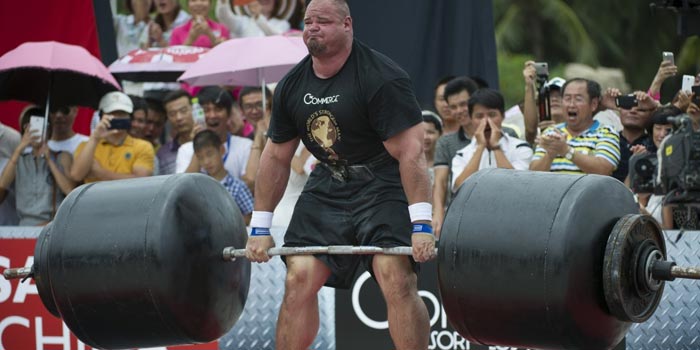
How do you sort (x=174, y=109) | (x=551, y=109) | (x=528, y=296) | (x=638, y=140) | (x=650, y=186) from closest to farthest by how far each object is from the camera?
(x=528, y=296) < (x=650, y=186) < (x=638, y=140) < (x=551, y=109) < (x=174, y=109)

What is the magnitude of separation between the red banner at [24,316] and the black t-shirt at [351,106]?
302 cm

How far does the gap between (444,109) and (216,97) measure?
199 cm

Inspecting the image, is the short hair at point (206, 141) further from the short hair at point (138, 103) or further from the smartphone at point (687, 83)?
the smartphone at point (687, 83)

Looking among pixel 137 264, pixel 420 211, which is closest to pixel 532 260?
pixel 420 211

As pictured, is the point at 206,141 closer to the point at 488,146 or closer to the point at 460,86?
the point at 460,86

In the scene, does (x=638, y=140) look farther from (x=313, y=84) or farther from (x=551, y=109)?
(x=313, y=84)

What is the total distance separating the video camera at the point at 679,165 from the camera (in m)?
8.51

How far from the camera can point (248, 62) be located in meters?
10.7

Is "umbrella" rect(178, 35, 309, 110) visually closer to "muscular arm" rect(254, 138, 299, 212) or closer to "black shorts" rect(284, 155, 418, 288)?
"muscular arm" rect(254, 138, 299, 212)

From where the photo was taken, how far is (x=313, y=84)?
24.2 feet

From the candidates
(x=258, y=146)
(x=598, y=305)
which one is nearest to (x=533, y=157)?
(x=258, y=146)

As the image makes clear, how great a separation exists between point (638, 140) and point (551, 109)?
3.13 feet

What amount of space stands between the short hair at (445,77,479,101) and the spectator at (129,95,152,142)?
295 centimetres

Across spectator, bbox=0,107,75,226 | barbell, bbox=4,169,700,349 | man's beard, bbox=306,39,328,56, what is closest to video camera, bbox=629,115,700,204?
barbell, bbox=4,169,700,349
